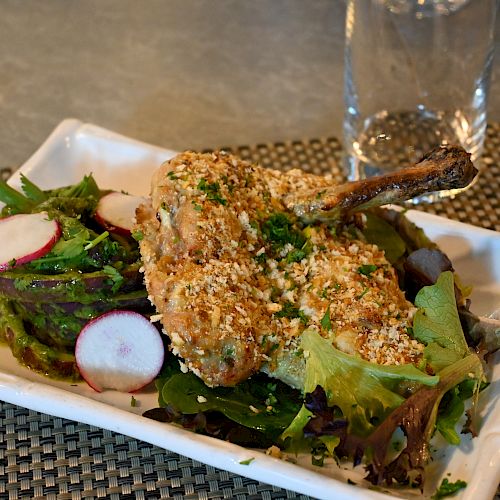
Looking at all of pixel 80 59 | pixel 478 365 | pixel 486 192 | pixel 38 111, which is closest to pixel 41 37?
pixel 80 59

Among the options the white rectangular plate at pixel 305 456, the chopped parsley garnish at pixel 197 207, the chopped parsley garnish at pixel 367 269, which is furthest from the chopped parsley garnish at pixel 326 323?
the chopped parsley garnish at pixel 197 207

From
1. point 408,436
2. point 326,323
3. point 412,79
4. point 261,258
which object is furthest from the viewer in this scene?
point 412,79

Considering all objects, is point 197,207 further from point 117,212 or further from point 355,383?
point 355,383

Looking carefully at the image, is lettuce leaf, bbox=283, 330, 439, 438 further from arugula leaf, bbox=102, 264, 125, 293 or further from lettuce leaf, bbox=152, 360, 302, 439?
arugula leaf, bbox=102, 264, 125, 293

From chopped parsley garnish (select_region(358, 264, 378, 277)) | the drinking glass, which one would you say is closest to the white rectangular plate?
chopped parsley garnish (select_region(358, 264, 378, 277))

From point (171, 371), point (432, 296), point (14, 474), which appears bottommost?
point (14, 474)

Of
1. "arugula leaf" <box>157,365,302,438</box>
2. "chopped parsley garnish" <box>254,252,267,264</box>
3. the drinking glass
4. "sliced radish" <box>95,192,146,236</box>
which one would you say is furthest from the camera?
the drinking glass

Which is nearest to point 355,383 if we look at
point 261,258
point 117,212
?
point 261,258

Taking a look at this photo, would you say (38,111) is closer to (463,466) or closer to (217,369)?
(217,369)
